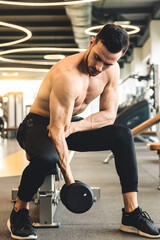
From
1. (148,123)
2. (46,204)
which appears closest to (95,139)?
(46,204)

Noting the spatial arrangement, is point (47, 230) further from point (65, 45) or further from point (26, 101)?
point (26, 101)

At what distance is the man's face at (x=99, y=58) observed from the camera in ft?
5.26

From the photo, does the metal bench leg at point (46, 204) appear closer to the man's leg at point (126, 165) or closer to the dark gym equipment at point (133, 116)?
the man's leg at point (126, 165)

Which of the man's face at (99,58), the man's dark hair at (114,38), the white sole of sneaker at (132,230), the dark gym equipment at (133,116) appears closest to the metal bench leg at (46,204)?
the white sole of sneaker at (132,230)

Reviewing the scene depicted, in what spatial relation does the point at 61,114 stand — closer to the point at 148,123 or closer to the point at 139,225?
the point at 139,225

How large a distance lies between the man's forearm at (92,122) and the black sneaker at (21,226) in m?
0.51

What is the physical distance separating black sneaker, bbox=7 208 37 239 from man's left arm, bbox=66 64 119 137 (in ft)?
1.80

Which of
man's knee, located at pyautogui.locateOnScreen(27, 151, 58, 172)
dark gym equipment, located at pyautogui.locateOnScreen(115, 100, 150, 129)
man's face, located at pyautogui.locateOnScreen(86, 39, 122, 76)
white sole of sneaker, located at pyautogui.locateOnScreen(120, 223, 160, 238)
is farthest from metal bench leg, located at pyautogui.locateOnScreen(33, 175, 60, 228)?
dark gym equipment, located at pyautogui.locateOnScreen(115, 100, 150, 129)

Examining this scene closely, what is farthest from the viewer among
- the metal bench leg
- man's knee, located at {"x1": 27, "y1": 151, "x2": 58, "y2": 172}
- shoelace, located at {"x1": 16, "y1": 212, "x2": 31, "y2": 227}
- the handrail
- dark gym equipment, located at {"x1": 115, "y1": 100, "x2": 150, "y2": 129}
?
dark gym equipment, located at {"x1": 115, "y1": 100, "x2": 150, "y2": 129}

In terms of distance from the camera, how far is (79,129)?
1839 millimetres

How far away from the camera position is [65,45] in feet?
42.4

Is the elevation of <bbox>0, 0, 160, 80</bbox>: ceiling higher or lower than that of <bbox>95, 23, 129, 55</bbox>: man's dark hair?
higher

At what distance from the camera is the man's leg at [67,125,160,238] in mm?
1740

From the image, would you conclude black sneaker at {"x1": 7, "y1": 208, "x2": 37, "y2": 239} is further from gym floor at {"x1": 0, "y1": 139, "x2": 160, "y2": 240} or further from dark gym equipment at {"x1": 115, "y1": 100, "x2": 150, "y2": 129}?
dark gym equipment at {"x1": 115, "y1": 100, "x2": 150, "y2": 129}
